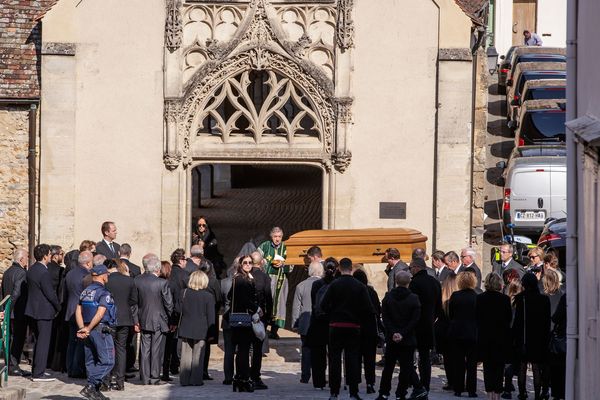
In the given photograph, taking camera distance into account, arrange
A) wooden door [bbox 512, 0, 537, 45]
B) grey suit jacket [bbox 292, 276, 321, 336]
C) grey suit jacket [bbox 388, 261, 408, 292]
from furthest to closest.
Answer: wooden door [bbox 512, 0, 537, 45]
grey suit jacket [bbox 388, 261, 408, 292]
grey suit jacket [bbox 292, 276, 321, 336]

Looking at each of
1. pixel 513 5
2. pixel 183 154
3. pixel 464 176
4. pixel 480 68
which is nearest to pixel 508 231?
pixel 480 68

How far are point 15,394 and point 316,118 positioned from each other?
8.93 meters

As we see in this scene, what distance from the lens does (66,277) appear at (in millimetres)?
20906

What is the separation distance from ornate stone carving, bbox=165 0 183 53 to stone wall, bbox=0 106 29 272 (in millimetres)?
3091

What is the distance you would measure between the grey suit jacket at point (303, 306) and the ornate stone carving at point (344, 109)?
5.30m

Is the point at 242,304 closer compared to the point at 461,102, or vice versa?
the point at 242,304

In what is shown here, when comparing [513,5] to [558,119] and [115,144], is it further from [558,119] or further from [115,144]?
[115,144]

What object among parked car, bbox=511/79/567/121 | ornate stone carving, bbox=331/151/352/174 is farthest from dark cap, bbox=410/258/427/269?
parked car, bbox=511/79/567/121

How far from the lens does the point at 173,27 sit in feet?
84.1

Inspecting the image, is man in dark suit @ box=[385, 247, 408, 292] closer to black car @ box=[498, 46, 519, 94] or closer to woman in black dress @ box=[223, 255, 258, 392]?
woman in black dress @ box=[223, 255, 258, 392]

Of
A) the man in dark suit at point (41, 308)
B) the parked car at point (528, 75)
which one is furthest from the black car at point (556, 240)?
the parked car at point (528, 75)

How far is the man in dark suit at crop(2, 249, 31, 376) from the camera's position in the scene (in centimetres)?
2119

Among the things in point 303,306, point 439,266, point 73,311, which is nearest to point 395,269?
point 439,266

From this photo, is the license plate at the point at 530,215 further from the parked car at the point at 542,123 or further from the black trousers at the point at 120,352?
the black trousers at the point at 120,352
